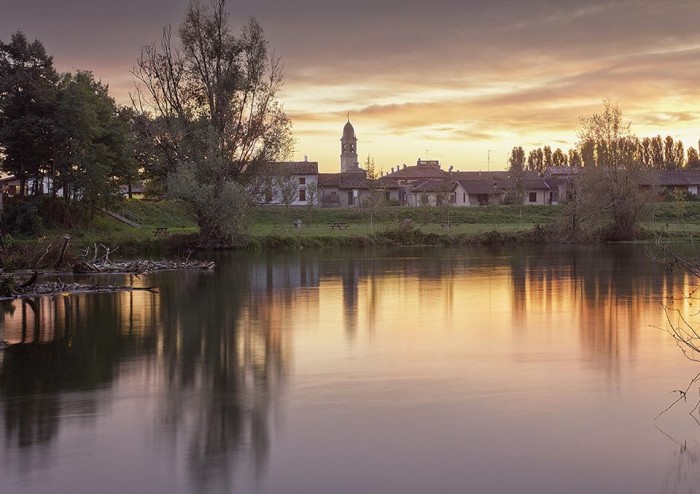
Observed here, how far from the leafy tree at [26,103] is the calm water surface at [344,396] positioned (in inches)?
1147

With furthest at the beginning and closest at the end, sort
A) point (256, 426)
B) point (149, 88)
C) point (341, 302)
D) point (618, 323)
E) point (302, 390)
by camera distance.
Result: 1. point (149, 88)
2. point (341, 302)
3. point (618, 323)
4. point (302, 390)
5. point (256, 426)

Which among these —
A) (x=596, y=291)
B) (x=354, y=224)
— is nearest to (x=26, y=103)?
(x=354, y=224)

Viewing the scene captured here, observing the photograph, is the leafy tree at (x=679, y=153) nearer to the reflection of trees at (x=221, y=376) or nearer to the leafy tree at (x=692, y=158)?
the leafy tree at (x=692, y=158)

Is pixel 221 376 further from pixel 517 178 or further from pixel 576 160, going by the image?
pixel 576 160

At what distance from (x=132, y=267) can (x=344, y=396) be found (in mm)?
23544

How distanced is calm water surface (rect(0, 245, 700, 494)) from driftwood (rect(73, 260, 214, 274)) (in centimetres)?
763

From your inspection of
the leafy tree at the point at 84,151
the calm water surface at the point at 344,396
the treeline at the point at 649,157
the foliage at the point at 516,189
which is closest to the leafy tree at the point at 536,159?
the treeline at the point at 649,157

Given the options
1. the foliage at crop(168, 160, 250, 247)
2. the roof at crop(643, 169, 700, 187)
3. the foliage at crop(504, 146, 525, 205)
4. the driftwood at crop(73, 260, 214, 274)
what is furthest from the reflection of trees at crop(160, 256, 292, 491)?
the roof at crop(643, 169, 700, 187)

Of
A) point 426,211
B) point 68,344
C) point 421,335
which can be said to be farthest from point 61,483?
point 426,211

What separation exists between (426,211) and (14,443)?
6035 centimetres

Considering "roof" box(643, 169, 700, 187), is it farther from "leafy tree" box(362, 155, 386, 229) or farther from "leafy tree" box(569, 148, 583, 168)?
"leafy tree" box(362, 155, 386, 229)

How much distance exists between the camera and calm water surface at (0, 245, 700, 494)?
9.38 m

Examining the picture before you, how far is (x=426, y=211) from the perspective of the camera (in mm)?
69562

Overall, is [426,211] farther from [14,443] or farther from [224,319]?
[14,443]
